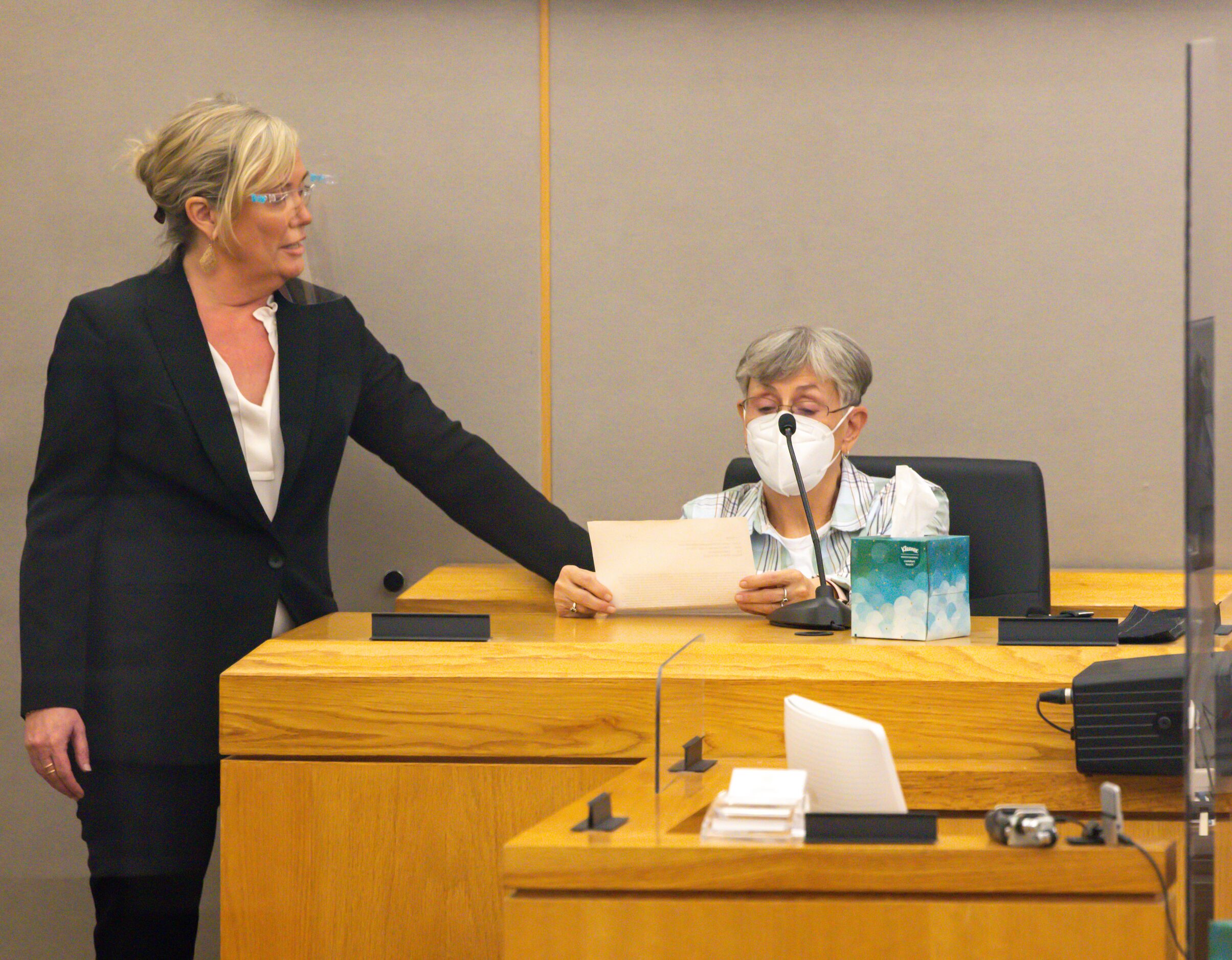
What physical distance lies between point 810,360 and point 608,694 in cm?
84

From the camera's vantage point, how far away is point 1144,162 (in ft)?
8.91

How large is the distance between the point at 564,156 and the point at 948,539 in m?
1.50

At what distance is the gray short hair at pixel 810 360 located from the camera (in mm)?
2133

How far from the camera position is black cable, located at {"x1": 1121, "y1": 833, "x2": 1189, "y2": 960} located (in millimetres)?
1002

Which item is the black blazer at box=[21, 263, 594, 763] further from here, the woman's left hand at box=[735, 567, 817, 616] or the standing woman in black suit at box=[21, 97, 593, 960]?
the woman's left hand at box=[735, 567, 817, 616]

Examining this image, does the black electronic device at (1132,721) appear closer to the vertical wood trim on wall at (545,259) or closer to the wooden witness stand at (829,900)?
the wooden witness stand at (829,900)

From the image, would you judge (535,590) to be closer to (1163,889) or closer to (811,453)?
(811,453)

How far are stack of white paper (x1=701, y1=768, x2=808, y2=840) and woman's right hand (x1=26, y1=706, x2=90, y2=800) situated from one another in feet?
4.20

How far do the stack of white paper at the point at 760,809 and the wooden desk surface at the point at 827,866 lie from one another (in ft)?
0.04

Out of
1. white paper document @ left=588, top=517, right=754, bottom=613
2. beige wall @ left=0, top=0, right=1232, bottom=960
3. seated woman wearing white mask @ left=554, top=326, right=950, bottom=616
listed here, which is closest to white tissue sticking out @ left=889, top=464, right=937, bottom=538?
seated woman wearing white mask @ left=554, top=326, right=950, bottom=616

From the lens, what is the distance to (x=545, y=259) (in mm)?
2783

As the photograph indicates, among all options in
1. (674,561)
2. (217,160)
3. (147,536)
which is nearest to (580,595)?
(674,561)

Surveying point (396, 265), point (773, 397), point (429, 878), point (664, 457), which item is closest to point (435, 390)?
point (396, 265)

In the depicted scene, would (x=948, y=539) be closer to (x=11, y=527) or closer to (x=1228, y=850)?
(x=1228, y=850)
